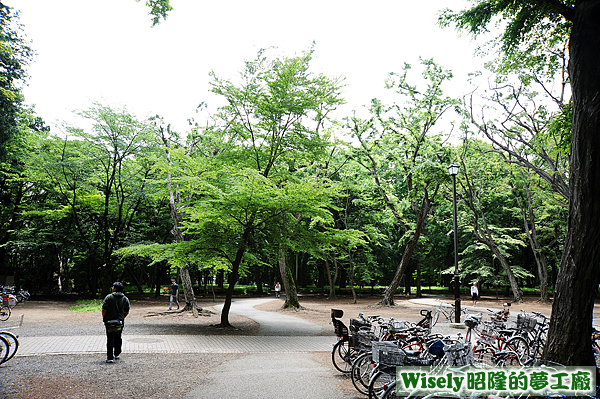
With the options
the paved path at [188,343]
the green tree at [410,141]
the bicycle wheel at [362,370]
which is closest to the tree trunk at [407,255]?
the green tree at [410,141]

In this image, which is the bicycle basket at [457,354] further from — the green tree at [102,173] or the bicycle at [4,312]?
the green tree at [102,173]

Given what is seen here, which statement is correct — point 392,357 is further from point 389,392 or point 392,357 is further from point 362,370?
point 362,370

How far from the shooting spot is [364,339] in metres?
6.95

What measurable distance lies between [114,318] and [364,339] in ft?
17.7

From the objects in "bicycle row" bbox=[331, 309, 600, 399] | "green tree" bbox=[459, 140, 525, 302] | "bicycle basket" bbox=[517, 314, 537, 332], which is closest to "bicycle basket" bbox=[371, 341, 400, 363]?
"bicycle row" bbox=[331, 309, 600, 399]

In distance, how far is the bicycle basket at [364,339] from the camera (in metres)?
6.89

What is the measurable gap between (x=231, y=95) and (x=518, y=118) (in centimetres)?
1516

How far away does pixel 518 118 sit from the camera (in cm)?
2136

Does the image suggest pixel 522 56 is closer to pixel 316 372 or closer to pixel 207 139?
pixel 316 372

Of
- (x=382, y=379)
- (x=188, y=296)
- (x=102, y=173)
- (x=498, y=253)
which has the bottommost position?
(x=188, y=296)

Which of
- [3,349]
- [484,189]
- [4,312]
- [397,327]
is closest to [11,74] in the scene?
[4,312]

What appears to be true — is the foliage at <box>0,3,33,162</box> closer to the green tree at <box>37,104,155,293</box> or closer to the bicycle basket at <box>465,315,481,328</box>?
the green tree at <box>37,104,155,293</box>

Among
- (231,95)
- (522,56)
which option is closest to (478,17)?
(522,56)

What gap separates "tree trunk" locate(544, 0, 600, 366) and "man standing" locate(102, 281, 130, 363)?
8288mm
